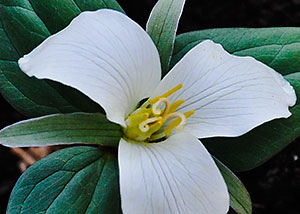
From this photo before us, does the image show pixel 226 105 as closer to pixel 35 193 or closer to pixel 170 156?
pixel 170 156

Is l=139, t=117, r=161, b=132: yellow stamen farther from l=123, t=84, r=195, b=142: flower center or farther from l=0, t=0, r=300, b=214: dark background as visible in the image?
l=0, t=0, r=300, b=214: dark background

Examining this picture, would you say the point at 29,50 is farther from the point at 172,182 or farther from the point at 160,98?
the point at 172,182

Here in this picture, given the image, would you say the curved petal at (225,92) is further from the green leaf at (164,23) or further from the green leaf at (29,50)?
the green leaf at (29,50)

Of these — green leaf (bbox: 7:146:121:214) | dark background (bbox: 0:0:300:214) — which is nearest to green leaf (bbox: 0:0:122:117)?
green leaf (bbox: 7:146:121:214)

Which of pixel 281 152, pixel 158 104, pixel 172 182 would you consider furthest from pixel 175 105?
pixel 281 152

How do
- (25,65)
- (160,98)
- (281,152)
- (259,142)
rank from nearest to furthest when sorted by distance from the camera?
(25,65) → (160,98) → (259,142) → (281,152)

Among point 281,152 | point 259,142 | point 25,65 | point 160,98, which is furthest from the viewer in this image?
point 281,152

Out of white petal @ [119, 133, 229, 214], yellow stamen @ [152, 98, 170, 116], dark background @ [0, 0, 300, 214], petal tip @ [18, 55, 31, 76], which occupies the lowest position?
dark background @ [0, 0, 300, 214]
